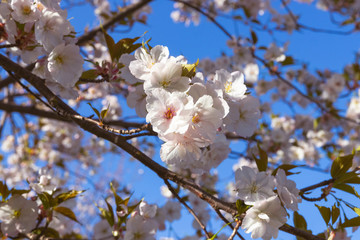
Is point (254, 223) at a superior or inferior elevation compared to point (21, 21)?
inferior

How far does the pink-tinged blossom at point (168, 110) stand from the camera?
74 centimetres

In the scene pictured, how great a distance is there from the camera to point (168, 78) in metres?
0.84

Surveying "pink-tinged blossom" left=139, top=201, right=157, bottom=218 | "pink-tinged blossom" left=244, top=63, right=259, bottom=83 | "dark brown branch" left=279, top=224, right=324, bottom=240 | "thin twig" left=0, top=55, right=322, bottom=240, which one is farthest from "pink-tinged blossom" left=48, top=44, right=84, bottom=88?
"pink-tinged blossom" left=244, top=63, right=259, bottom=83

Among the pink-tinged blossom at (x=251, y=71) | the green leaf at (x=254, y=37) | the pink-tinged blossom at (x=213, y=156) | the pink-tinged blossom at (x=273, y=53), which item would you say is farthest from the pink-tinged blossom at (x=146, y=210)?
the pink-tinged blossom at (x=251, y=71)

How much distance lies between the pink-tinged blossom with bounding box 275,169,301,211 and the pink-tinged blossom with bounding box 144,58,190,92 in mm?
401

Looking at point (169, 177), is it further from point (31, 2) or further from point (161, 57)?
point (31, 2)

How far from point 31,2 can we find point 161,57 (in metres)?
0.55

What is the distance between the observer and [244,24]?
375cm

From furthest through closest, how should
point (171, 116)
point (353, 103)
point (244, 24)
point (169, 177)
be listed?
point (353, 103), point (244, 24), point (169, 177), point (171, 116)

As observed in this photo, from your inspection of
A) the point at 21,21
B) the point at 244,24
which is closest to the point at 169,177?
the point at 21,21

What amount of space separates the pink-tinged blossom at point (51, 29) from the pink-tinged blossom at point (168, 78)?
0.49 m

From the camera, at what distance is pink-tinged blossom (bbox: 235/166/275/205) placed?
0.89m

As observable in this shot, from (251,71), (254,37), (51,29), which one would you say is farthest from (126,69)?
(251,71)

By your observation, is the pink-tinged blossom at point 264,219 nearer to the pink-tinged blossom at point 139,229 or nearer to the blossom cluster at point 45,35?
the pink-tinged blossom at point 139,229
